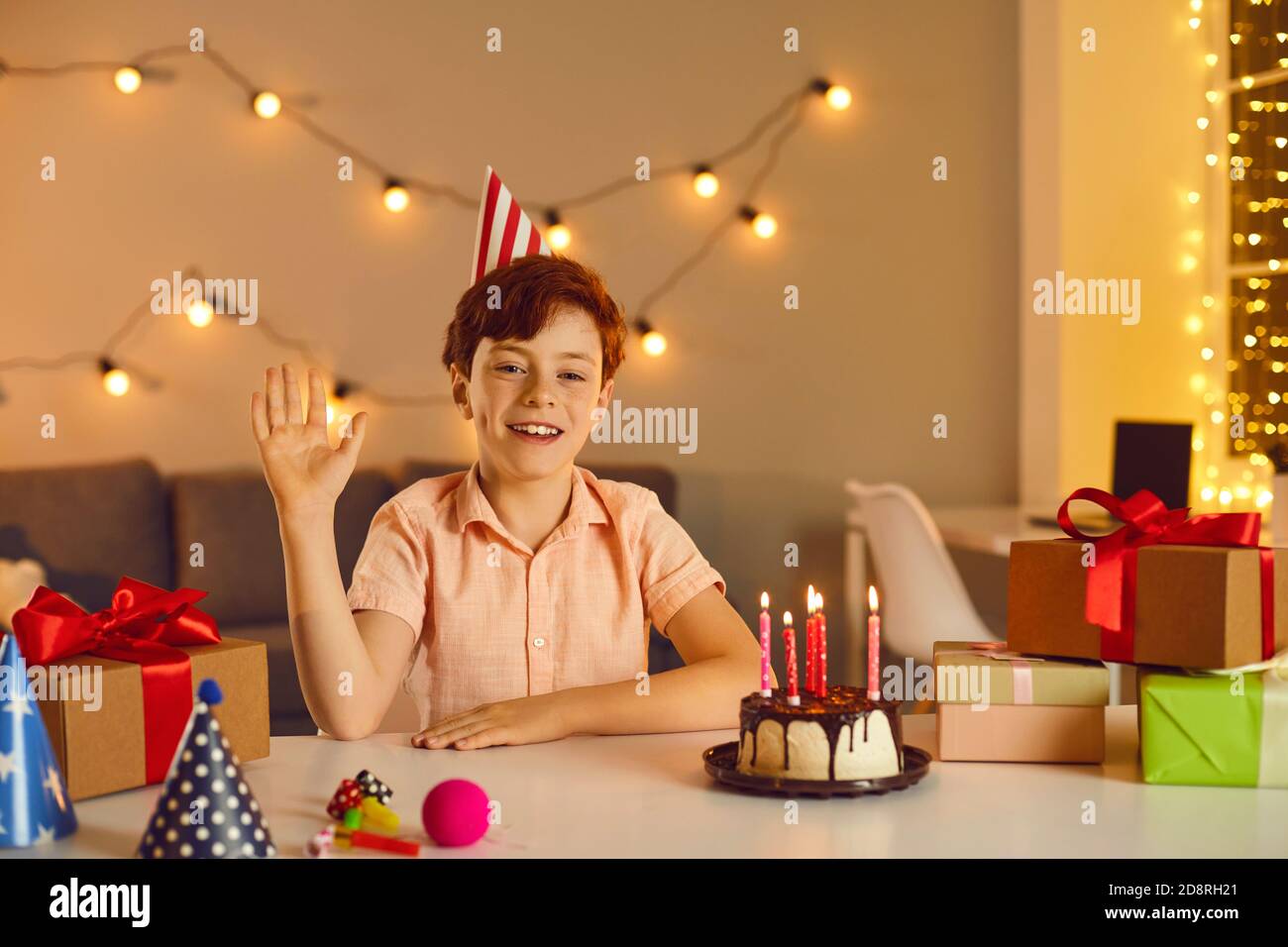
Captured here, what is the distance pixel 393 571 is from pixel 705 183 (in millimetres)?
2442

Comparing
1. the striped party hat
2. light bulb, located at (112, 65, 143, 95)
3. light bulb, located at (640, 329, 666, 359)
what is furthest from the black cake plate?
light bulb, located at (112, 65, 143, 95)

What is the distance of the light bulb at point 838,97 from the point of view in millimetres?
3758

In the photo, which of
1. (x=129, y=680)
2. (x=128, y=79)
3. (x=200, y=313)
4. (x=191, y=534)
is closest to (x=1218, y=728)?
(x=129, y=680)

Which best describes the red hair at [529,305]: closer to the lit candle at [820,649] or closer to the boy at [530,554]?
the boy at [530,554]

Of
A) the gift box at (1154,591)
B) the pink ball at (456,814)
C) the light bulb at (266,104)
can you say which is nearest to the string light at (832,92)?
the light bulb at (266,104)

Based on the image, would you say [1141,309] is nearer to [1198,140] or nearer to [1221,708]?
[1198,140]

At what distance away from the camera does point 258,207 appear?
3.63 metres

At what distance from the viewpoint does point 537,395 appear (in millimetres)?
1531

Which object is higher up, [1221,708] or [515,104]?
[515,104]

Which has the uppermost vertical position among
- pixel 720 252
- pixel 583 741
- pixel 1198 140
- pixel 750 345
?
pixel 1198 140

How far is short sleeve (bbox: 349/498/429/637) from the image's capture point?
1516mm

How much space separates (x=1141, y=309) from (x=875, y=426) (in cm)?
80

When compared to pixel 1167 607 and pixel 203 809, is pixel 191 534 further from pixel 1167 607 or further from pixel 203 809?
pixel 1167 607
